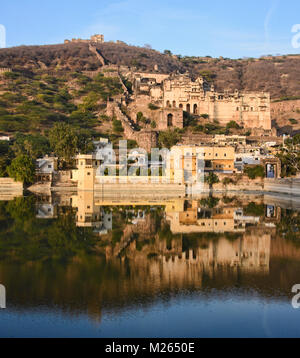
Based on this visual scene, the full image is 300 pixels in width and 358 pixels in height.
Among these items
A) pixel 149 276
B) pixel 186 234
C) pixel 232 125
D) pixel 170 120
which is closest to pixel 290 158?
pixel 170 120

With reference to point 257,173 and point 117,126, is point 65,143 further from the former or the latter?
point 257,173

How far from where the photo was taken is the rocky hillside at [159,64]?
87.4m

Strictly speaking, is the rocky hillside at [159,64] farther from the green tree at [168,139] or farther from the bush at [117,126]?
the green tree at [168,139]

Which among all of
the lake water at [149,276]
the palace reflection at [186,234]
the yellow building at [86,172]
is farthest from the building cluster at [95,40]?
the lake water at [149,276]

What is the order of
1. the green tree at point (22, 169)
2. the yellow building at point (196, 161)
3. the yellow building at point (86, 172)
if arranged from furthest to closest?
the green tree at point (22, 169) < the yellow building at point (196, 161) < the yellow building at point (86, 172)

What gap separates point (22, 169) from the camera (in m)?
37.9

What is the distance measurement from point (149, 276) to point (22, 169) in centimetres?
2846

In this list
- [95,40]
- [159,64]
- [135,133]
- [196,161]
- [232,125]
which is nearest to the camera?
[196,161]

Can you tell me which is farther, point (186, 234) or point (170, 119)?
point (170, 119)

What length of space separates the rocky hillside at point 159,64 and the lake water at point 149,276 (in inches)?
2722

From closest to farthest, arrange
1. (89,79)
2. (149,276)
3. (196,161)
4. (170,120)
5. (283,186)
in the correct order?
(149,276), (283,186), (196,161), (170,120), (89,79)

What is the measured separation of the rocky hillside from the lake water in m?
69.1

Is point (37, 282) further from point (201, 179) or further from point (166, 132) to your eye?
Result: point (166, 132)
